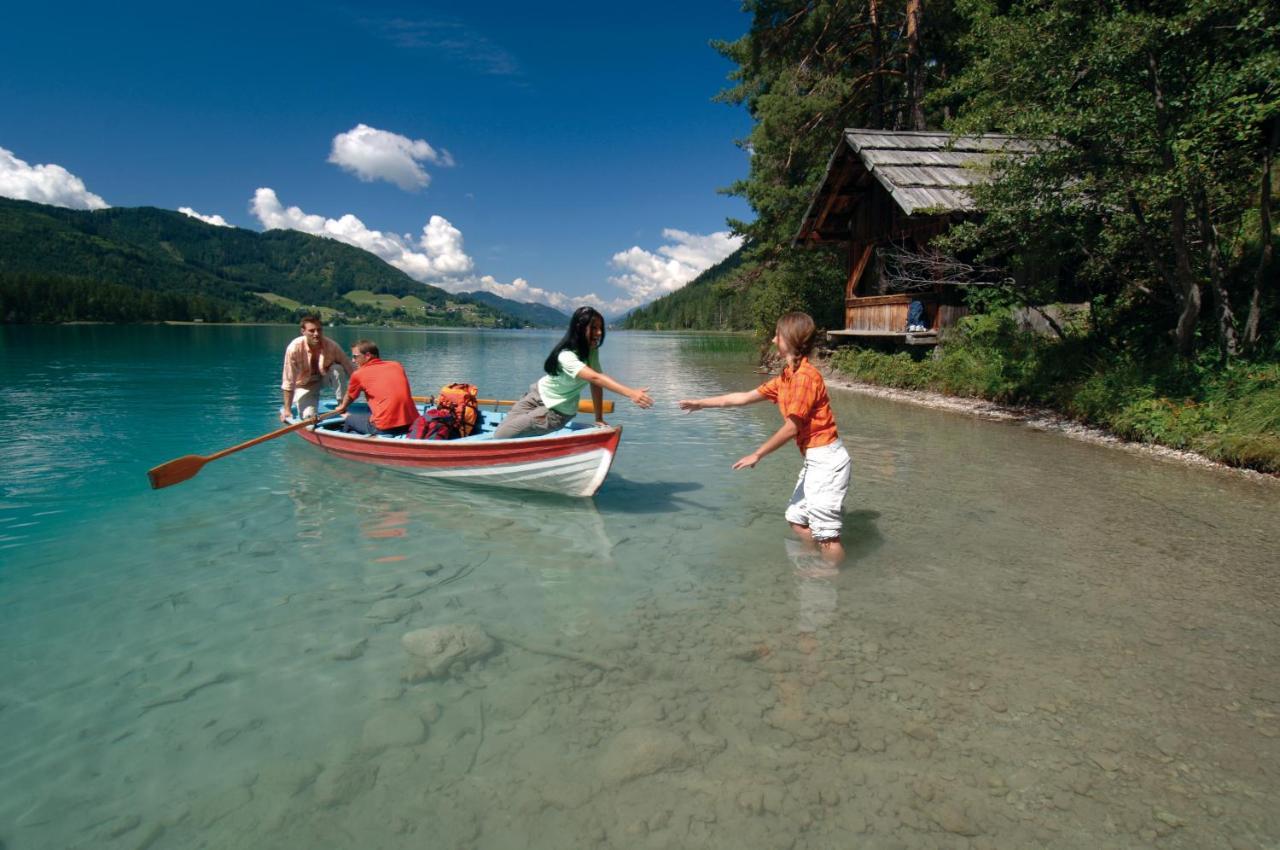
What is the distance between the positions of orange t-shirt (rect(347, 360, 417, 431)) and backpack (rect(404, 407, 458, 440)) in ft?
1.23

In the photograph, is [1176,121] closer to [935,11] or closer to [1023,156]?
[1023,156]

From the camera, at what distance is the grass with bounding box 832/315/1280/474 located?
872 centimetres

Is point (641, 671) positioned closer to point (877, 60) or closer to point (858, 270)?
point (858, 270)

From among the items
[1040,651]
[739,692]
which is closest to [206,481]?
[739,692]

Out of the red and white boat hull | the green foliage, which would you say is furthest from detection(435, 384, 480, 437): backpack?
the green foliage

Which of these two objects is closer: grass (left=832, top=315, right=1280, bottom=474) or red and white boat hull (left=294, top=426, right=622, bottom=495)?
red and white boat hull (left=294, top=426, right=622, bottom=495)

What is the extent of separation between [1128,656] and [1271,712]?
70cm

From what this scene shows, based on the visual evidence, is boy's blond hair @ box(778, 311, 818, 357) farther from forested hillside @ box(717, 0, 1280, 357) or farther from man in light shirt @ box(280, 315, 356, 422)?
man in light shirt @ box(280, 315, 356, 422)

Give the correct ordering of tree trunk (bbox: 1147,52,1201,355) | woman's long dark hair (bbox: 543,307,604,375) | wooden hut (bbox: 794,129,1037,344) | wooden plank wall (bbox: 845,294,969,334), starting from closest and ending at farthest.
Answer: woman's long dark hair (bbox: 543,307,604,375), tree trunk (bbox: 1147,52,1201,355), wooden hut (bbox: 794,129,1037,344), wooden plank wall (bbox: 845,294,969,334)

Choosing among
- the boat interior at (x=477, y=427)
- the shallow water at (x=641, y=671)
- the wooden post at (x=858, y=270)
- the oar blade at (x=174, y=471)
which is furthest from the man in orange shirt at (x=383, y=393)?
the wooden post at (x=858, y=270)

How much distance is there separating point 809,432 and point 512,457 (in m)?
3.78

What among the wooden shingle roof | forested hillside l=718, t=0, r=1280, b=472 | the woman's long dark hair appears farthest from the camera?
the wooden shingle roof

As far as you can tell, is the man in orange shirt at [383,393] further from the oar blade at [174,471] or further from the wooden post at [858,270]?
the wooden post at [858,270]

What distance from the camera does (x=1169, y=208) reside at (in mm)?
10031
